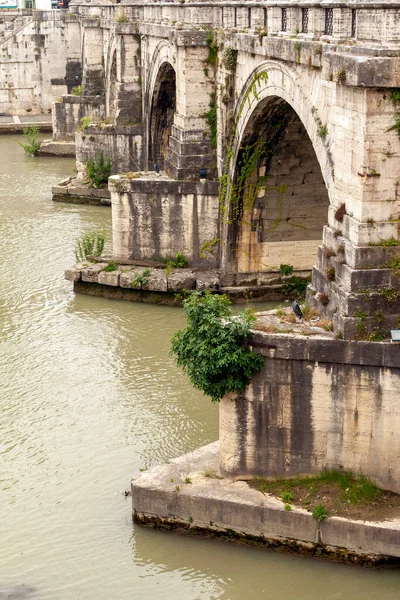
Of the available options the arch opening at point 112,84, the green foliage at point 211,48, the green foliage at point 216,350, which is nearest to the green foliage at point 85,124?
the arch opening at point 112,84

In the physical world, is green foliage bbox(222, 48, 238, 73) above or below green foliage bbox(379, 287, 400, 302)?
above

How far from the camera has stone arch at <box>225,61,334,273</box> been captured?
42.9 feet

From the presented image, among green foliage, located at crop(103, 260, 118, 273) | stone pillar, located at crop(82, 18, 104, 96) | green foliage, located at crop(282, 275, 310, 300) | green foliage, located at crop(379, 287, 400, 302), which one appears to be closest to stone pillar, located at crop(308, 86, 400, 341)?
green foliage, located at crop(379, 287, 400, 302)

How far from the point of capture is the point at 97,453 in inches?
407

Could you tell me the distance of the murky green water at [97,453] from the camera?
8188 millimetres

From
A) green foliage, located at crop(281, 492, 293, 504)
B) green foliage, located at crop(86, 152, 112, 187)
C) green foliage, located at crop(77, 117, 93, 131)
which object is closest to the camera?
green foliage, located at crop(281, 492, 293, 504)

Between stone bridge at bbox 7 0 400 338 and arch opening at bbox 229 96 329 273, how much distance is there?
0.8 inches

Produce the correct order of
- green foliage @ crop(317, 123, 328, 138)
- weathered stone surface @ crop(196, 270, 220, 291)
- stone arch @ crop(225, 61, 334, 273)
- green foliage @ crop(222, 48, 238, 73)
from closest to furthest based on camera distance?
green foliage @ crop(317, 123, 328, 138) < stone arch @ crop(225, 61, 334, 273) < green foliage @ crop(222, 48, 238, 73) < weathered stone surface @ crop(196, 270, 220, 291)

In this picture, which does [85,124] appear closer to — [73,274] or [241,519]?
[73,274]

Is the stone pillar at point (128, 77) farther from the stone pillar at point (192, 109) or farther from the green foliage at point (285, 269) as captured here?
the green foliage at point (285, 269)

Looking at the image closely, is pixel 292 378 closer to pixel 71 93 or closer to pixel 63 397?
pixel 63 397

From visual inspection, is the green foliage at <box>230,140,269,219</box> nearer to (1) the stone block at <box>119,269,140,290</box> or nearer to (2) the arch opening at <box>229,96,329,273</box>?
(2) the arch opening at <box>229,96,329,273</box>

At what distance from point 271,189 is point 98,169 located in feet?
27.1

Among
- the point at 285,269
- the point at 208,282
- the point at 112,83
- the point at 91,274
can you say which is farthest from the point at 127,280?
Result: the point at 112,83
